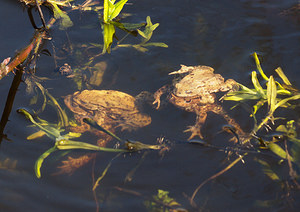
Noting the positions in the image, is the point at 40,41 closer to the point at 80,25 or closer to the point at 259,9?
the point at 80,25

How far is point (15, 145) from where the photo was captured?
11.3 feet

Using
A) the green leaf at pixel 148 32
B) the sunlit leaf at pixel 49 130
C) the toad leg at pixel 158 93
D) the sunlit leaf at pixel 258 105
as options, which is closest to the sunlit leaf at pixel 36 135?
the sunlit leaf at pixel 49 130

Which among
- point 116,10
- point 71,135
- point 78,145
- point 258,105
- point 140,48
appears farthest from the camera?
point 116,10

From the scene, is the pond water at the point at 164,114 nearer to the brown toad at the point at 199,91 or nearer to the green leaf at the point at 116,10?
the brown toad at the point at 199,91

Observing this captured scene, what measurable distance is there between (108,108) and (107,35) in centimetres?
129

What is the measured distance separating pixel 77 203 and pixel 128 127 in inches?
42.1

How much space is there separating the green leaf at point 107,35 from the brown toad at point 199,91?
108cm

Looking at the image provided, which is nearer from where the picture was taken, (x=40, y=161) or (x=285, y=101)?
(x=40, y=161)

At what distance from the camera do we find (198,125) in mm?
3648

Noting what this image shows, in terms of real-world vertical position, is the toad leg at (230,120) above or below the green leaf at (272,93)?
below

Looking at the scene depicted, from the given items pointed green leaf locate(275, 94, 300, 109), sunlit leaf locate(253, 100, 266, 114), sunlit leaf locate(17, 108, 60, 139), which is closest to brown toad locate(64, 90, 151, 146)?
sunlit leaf locate(17, 108, 60, 139)

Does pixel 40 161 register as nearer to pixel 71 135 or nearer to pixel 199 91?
pixel 71 135

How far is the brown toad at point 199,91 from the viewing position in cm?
384

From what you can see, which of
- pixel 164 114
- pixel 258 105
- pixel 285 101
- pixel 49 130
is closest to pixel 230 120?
pixel 258 105
